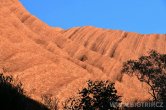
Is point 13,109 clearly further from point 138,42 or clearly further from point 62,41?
point 138,42

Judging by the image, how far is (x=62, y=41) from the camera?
68.1 m

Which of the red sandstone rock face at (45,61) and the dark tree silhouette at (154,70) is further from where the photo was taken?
the dark tree silhouette at (154,70)

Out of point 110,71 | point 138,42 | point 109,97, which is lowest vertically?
point 109,97

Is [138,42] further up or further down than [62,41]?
further up

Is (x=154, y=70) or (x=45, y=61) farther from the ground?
(x=154, y=70)

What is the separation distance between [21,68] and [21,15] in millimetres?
24633

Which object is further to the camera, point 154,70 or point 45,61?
point 45,61

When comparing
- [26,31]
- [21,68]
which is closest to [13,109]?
[21,68]

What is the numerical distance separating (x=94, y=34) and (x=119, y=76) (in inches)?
1402

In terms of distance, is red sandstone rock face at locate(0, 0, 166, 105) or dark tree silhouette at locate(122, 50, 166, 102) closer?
red sandstone rock face at locate(0, 0, 166, 105)

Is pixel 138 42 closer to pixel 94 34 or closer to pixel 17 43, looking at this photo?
Answer: pixel 94 34

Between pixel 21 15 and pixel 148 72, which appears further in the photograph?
pixel 21 15

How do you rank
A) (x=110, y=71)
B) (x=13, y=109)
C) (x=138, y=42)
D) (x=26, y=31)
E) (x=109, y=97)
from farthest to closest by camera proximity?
(x=138, y=42)
(x=110, y=71)
(x=26, y=31)
(x=109, y=97)
(x=13, y=109)

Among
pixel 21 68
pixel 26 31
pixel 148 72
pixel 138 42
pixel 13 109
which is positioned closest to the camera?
pixel 13 109
